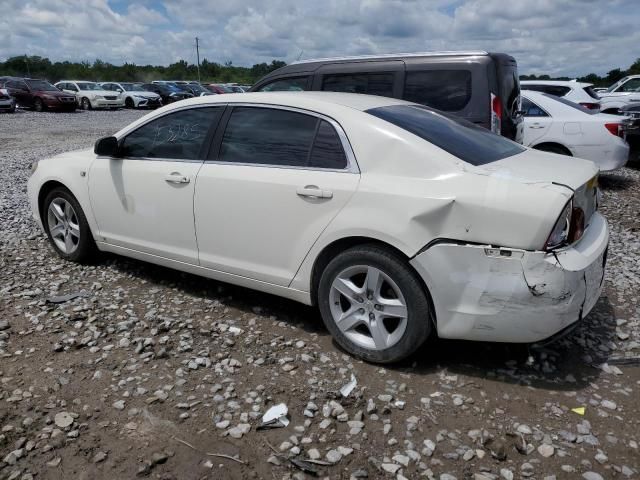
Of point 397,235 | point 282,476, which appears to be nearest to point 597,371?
point 397,235

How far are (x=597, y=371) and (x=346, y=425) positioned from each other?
1644 mm

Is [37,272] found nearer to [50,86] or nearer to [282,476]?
[282,476]

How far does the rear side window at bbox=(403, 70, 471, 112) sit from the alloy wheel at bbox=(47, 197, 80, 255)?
3.85 metres

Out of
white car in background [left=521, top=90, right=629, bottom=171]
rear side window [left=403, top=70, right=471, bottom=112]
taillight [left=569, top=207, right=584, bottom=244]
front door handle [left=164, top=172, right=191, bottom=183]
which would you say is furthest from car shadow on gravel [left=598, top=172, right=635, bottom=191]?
front door handle [left=164, top=172, right=191, bottom=183]

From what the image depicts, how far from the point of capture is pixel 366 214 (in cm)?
316

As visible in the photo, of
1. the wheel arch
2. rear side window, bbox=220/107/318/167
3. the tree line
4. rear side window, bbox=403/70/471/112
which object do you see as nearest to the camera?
the wheel arch

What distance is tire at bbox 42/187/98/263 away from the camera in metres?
Result: 4.88

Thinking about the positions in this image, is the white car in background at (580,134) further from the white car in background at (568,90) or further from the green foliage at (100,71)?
the green foliage at (100,71)

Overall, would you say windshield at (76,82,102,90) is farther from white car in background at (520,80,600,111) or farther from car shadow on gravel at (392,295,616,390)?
car shadow on gravel at (392,295,616,390)

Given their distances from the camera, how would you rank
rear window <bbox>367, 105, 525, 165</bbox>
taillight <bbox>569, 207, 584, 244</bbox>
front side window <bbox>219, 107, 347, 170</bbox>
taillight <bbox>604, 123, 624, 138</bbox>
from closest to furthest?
taillight <bbox>569, 207, 584, 244</bbox> < rear window <bbox>367, 105, 525, 165</bbox> < front side window <bbox>219, 107, 347, 170</bbox> < taillight <bbox>604, 123, 624, 138</bbox>

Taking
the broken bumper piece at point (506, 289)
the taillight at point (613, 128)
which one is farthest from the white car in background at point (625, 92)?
the broken bumper piece at point (506, 289)

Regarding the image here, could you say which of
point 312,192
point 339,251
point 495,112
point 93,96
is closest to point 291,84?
point 495,112

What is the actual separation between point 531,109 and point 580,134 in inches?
32.5

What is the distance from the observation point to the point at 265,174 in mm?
3617
